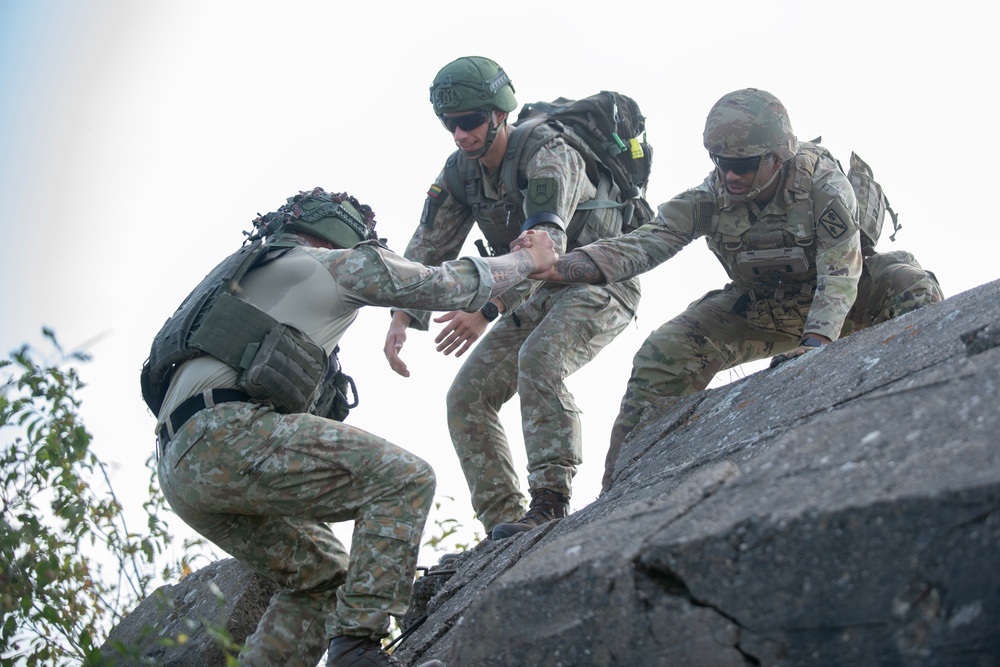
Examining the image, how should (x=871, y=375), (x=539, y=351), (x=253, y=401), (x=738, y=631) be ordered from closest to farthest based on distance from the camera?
1. (x=738, y=631)
2. (x=871, y=375)
3. (x=253, y=401)
4. (x=539, y=351)

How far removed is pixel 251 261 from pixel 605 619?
8.14 ft

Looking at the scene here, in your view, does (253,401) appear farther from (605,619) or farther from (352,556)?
(605,619)

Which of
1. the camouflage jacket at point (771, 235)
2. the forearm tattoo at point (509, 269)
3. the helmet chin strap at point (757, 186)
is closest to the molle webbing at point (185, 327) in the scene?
the forearm tattoo at point (509, 269)

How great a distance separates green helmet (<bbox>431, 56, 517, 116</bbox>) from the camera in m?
6.93

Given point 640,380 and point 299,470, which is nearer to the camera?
point 299,470

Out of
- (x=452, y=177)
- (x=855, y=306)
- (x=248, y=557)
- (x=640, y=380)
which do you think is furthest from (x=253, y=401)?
(x=855, y=306)

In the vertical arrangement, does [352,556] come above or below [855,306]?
below

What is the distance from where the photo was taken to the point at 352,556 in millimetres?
4395

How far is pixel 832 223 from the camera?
19.4 feet

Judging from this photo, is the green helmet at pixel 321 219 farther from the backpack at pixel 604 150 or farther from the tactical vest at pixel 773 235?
the tactical vest at pixel 773 235

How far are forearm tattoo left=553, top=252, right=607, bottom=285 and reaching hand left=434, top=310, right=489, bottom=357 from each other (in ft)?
1.87

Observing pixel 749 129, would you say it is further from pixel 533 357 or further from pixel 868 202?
pixel 533 357

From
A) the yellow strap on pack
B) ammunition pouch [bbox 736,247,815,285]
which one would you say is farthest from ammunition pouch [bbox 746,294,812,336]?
the yellow strap on pack

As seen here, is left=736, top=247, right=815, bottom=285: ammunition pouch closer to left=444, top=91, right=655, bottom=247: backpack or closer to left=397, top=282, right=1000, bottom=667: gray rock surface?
left=444, top=91, right=655, bottom=247: backpack
